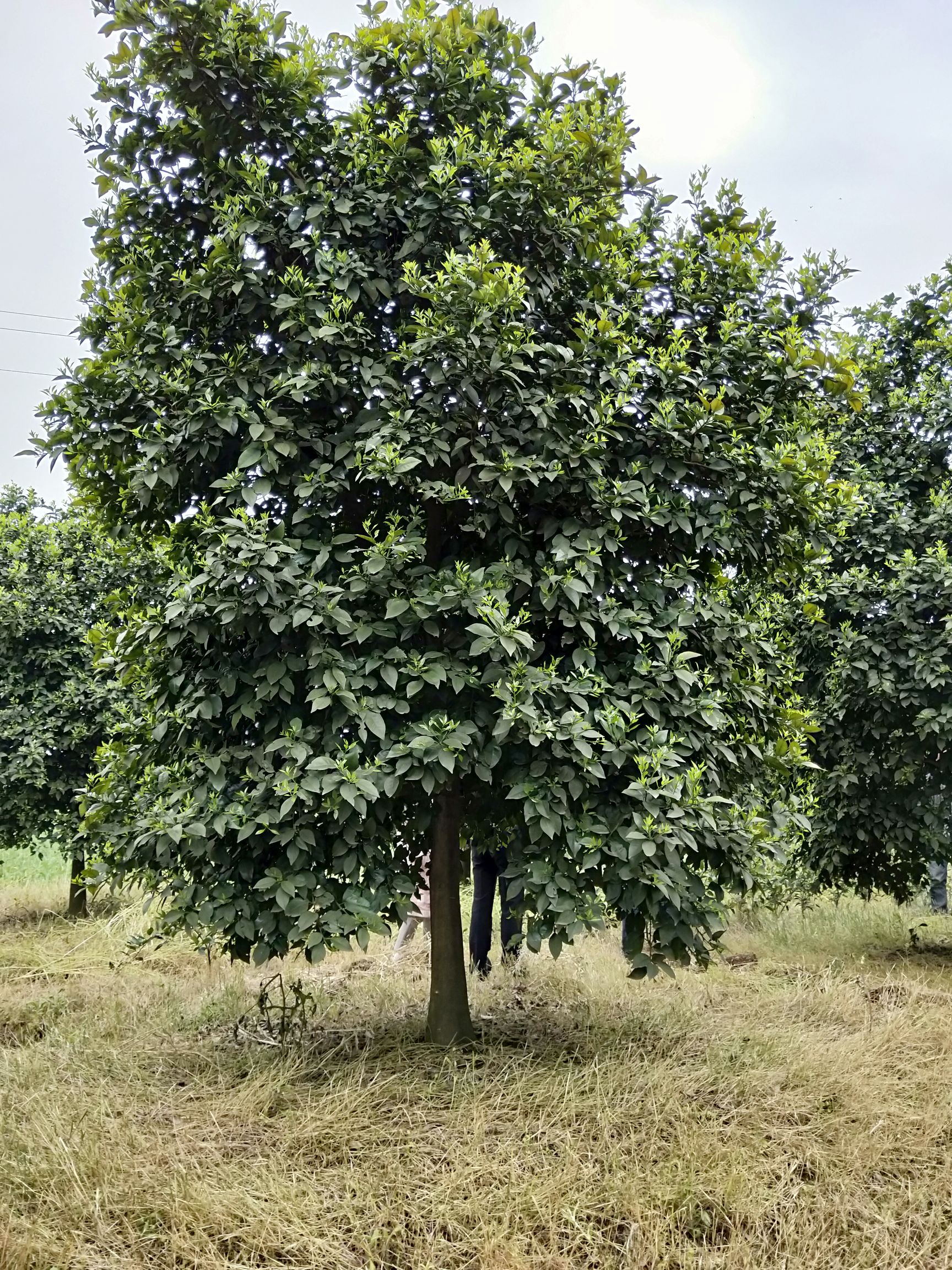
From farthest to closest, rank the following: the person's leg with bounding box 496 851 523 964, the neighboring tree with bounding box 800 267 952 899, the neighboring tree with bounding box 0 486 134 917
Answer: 1. the neighboring tree with bounding box 0 486 134 917
2. the neighboring tree with bounding box 800 267 952 899
3. the person's leg with bounding box 496 851 523 964

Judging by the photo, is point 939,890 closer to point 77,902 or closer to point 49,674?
point 77,902

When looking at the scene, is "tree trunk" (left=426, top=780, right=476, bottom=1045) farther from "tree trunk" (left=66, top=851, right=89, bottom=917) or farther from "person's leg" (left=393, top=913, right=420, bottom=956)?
"tree trunk" (left=66, top=851, right=89, bottom=917)

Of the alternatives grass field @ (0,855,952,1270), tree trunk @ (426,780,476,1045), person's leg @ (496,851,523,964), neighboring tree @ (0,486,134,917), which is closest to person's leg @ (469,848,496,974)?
person's leg @ (496,851,523,964)

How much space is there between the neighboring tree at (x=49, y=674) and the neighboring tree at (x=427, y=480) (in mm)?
4889

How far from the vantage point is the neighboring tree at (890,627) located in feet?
22.5

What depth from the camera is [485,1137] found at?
3617 mm

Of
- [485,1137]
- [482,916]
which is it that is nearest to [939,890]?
[482,916]

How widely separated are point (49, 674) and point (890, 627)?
7585 millimetres

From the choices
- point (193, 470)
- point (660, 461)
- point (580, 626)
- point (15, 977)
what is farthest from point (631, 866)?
point (15, 977)

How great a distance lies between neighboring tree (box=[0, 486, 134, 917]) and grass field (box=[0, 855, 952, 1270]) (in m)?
3.52

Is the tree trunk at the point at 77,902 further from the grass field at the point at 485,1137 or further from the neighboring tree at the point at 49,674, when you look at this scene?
the grass field at the point at 485,1137

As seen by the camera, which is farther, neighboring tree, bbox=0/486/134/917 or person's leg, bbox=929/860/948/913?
person's leg, bbox=929/860/948/913

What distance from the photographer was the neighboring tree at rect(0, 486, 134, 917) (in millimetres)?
8906

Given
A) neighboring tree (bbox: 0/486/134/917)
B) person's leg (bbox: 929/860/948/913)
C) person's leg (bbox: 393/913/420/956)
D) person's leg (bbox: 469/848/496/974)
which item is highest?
neighboring tree (bbox: 0/486/134/917)
